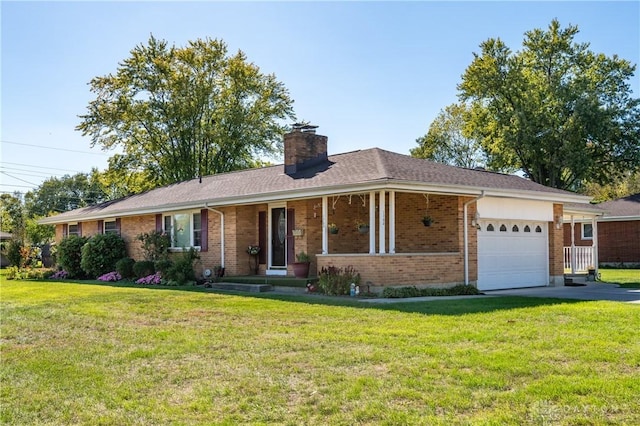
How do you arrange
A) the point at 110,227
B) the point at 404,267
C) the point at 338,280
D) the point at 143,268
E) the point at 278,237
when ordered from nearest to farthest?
the point at 404,267 → the point at 338,280 → the point at 278,237 → the point at 143,268 → the point at 110,227

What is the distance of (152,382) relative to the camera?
19.8ft

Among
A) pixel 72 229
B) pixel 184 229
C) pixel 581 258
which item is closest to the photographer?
pixel 184 229

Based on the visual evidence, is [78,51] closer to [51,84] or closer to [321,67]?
[51,84]

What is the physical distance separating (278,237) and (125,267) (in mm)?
7223

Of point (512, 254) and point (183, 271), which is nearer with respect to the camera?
point (512, 254)

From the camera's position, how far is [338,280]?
14273 millimetres

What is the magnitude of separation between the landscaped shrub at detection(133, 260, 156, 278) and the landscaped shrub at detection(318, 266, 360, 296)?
8884mm

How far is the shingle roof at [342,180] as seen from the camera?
1482 cm

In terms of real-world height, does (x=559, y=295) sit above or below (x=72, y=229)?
below

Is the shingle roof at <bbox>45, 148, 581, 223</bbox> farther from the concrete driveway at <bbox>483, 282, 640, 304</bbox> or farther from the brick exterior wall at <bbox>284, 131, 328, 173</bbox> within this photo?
the concrete driveway at <bbox>483, 282, 640, 304</bbox>

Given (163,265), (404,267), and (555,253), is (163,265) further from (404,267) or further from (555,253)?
(555,253)

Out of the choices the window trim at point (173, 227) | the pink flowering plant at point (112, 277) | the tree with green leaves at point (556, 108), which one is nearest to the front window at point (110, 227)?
the pink flowering plant at point (112, 277)

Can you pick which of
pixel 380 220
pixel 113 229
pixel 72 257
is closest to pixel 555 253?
pixel 380 220

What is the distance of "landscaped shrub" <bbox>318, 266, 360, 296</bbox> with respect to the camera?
46.4 ft
